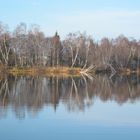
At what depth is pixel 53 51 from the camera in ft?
315

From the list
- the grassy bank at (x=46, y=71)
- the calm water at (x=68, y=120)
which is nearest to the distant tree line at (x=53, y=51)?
the grassy bank at (x=46, y=71)

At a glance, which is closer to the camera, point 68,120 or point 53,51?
point 68,120

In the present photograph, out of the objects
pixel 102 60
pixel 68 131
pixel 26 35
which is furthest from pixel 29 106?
pixel 102 60

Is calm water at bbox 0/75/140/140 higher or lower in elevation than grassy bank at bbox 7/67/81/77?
lower

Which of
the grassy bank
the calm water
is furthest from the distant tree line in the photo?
the calm water

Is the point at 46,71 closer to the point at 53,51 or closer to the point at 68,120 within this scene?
the point at 53,51

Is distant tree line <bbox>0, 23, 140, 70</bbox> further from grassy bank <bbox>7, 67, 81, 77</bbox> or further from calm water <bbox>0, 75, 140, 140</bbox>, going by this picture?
calm water <bbox>0, 75, 140, 140</bbox>

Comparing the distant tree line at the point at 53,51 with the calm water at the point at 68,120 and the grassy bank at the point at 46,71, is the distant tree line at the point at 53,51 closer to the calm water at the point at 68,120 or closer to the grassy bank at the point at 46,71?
the grassy bank at the point at 46,71

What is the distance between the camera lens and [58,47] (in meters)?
96.1

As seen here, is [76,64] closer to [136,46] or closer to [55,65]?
[55,65]

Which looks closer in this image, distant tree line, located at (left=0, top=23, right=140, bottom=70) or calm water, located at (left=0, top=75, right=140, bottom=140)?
calm water, located at (left=0, top=75, right=140, bottom=140)

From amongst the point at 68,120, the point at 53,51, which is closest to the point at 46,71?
the point at 53,51

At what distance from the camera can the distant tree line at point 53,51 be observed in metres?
86.2

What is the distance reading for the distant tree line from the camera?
86.2m
